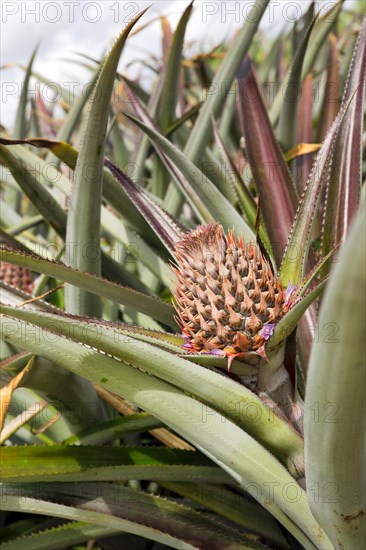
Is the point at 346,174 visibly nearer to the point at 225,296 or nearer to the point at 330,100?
the point at 225,296

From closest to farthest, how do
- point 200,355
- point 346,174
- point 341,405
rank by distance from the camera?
point 341,405 → point 200,355 → point 346,174

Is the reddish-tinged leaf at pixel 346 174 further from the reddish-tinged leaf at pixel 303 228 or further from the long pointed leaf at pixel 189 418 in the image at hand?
the long pointed leaf at pixel 189 418

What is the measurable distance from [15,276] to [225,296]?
2.77 ft

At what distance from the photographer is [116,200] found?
1.07 meters

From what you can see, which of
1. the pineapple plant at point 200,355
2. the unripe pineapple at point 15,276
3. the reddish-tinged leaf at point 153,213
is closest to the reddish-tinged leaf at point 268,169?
the pineapple plant at point 200,355

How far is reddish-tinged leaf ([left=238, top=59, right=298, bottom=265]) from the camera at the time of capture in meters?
1.02

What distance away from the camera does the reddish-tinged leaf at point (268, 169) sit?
40.3 inches

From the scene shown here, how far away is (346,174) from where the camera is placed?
977 millimetres

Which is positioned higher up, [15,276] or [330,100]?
[330,100]

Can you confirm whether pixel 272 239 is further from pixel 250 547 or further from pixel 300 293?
pixel 250 547

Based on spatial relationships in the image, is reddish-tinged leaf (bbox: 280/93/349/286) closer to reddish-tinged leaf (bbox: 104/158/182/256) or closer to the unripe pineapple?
reddish-tinged leaf (bbox: 104/158/182/256)

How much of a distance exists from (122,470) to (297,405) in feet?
0.95

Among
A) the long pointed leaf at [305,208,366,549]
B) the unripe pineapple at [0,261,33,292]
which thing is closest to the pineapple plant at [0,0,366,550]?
the long pointed leaf at [305,208,366,549]

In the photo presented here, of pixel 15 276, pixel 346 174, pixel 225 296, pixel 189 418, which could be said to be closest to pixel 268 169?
pixel 346 174
